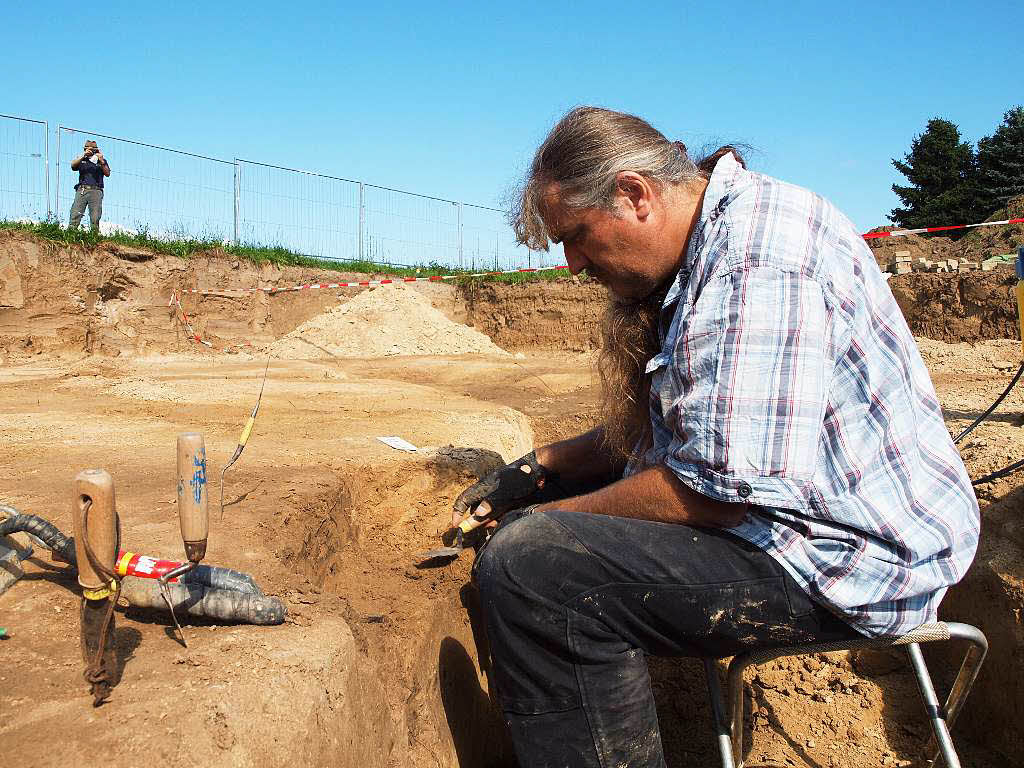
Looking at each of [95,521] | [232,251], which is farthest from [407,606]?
[232,251]

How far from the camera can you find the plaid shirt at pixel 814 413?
1.60 m

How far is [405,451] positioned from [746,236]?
348 centimetres

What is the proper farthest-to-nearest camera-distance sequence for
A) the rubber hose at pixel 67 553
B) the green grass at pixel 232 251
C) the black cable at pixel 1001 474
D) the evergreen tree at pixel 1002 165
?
the evergreen tree at pixel 1002 165, the green grass at pixel 232 251, the black cable at pixel 1001 474, the rubber hose at pixel 67 553

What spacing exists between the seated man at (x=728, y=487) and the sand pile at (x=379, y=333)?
11.5 m

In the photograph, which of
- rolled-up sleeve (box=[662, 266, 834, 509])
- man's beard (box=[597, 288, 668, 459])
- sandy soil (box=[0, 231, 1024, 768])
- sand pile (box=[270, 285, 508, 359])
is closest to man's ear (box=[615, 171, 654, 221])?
man's beard (box=[597, 288, 668, 459])

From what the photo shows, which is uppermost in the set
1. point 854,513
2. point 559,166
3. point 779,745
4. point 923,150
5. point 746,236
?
point 923,150

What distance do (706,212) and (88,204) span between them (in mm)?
14219

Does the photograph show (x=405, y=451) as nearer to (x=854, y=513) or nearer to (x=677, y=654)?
(x=677, y=654)

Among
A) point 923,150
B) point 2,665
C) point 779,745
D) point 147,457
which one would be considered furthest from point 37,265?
point 923,150

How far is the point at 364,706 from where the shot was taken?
2273mm

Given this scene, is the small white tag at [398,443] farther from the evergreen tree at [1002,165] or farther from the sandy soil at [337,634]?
the evergreen tree at [1002,165]

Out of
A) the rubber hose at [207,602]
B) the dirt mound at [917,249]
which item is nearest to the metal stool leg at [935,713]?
the rubber hose at [207,602]

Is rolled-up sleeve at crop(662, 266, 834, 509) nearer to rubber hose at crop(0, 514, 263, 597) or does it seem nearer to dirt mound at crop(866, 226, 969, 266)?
rubber hose at crop(0, 514, 263, 597)

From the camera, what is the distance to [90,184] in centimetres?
1303
